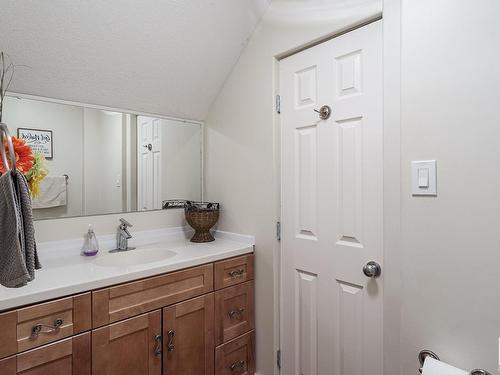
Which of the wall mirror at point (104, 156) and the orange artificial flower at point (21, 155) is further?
the wall mirror at point (104, 156)

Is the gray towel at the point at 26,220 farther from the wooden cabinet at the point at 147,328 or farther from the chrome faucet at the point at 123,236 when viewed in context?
the chrome faucet at the point at 123,236

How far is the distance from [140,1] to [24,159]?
93cm

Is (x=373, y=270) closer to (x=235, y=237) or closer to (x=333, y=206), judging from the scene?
(x=333, y=206)

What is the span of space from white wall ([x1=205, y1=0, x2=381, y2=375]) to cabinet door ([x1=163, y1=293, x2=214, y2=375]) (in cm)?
36

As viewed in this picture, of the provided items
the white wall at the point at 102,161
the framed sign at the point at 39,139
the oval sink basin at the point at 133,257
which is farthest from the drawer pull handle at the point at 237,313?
the framed sign at the point at 39,139

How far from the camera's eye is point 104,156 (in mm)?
1762

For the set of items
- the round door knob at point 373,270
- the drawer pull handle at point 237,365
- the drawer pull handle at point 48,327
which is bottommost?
the drawer pull handle at point 237,365

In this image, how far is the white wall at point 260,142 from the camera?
162cm

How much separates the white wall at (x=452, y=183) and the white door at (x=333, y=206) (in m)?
0.15

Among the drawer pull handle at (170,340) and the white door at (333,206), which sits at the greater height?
the white door at (333,206)

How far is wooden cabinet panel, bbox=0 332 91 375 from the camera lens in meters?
1.02

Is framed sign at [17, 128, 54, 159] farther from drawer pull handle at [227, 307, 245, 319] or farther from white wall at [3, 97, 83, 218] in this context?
drawer pull handle at [227, 307, 245, 319]

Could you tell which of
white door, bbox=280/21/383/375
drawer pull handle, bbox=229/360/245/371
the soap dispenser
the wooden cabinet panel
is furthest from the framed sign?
drawer pull handle, bbox=229/360/245/371

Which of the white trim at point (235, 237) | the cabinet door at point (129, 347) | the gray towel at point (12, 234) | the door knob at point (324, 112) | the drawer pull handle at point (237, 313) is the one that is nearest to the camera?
the gray towel at point (12, 234)
